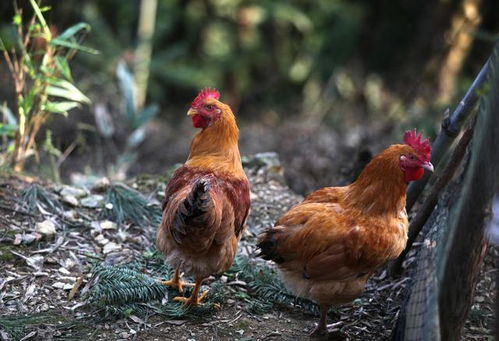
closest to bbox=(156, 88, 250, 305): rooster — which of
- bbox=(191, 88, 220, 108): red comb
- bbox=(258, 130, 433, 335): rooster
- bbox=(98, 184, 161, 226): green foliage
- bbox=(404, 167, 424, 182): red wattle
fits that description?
bbox=(191, 88, 220, 108): red comb

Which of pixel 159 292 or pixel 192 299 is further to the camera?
pixel 159 292

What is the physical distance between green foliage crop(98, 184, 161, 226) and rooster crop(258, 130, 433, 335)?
140 centimetres

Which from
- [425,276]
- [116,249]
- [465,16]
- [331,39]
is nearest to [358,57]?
[331,39]

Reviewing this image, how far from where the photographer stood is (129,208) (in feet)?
15.9

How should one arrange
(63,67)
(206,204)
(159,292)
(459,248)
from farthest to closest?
(63,67)
(159,292)
(206,204)
(459,248)

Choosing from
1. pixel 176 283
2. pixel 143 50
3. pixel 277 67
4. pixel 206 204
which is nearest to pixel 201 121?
pixel 206 204

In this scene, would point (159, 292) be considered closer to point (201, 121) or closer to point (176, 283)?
point (176, 283)

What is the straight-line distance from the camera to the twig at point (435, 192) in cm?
368

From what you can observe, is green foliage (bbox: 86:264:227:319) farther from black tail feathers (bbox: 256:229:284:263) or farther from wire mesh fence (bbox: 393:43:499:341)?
wire mesh fence (bbox: 393:43:499:341)

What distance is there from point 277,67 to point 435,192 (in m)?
6.86

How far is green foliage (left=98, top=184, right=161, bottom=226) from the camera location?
4787mm

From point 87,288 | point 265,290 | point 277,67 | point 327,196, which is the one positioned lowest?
point 87,288

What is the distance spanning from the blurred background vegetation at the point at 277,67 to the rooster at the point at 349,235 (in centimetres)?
364

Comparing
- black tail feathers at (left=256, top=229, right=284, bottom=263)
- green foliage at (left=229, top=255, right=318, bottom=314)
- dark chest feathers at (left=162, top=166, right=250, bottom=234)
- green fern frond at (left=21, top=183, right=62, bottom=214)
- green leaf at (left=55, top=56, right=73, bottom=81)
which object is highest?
green leaf at (left=55, top=56, right=73, bottom=81)
